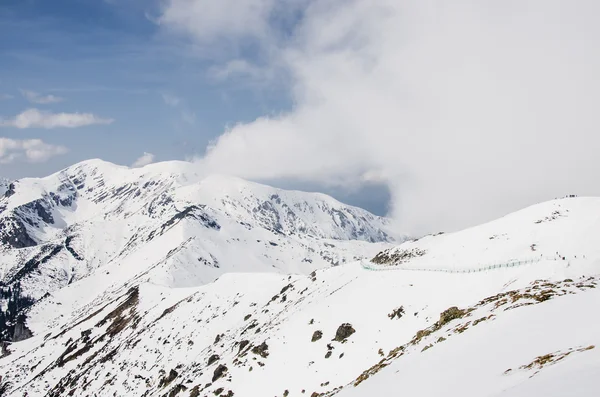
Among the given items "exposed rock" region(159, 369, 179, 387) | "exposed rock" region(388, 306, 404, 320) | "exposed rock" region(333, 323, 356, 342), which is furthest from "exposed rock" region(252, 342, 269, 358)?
"exposed rock" region(159, 369, 179, 387)

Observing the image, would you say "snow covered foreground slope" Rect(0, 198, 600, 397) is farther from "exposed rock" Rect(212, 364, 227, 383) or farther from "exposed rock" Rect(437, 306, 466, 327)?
"exposed rock" Rect(437, 306, 466, 327)

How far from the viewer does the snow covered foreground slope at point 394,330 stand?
44.3 feet

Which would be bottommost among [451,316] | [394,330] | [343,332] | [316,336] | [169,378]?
[394,330]

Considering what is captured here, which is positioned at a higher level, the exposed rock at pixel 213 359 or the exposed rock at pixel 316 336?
the exposed rock at pixel 213 359

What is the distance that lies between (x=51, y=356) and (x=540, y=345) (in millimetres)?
129874

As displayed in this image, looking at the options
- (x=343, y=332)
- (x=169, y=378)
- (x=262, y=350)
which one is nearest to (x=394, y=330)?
(x=343, y=332)

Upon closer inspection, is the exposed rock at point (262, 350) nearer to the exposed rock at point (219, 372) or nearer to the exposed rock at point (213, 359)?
the exposed rock at point (219, 372)

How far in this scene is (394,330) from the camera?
3344 centimetres

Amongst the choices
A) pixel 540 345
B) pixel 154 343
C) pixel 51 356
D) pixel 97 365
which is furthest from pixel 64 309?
pixel 540 345

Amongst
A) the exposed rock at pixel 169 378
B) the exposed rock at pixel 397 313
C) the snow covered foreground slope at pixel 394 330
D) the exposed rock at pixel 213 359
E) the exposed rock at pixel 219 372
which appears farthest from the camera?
the exposed rock at pixel 169 378

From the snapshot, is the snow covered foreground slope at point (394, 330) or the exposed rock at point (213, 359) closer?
the snow covered foreground slope at point (394, 330)

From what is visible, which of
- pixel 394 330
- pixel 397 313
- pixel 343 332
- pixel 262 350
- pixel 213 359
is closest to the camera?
pixel 394 330

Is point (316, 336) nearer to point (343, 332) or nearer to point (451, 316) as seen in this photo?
point (343, 332)

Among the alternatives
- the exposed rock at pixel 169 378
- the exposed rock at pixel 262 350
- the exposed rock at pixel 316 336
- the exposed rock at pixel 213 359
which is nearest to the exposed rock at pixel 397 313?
the exposed rock at pixel 316 336
